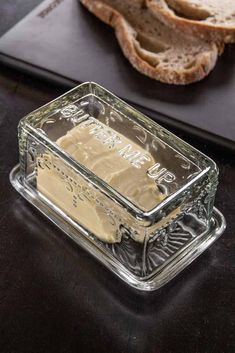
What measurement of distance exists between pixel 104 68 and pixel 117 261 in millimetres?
393

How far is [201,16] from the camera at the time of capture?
1238mm

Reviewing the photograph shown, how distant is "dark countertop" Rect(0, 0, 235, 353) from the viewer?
2.65 ft

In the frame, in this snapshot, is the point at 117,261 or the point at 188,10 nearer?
the point at 117,261

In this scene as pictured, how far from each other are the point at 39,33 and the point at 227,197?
1.51 feet

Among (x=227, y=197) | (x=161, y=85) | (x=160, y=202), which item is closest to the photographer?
(x=160, y=202)

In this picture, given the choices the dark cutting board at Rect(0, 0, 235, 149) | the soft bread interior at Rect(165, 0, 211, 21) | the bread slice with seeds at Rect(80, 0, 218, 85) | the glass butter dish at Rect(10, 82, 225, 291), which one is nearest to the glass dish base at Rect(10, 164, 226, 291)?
the glass butter dish at Rect(10, 82, 225, 291)

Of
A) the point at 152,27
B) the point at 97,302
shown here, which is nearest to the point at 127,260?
the point at 97,302

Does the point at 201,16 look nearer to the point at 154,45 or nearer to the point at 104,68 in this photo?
the point at 154,45

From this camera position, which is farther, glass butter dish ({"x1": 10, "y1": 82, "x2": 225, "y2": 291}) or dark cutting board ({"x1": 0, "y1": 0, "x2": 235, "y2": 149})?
dark cutting board ({"x1": 0, "y1": 0, "x2": 235, "y2": 149})

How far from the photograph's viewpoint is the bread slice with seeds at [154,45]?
113 cm

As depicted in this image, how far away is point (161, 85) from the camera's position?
113 centimetres

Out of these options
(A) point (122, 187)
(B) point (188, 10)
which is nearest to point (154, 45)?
(B) point (188, 10)

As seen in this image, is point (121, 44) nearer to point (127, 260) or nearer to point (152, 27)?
point (152, 27)

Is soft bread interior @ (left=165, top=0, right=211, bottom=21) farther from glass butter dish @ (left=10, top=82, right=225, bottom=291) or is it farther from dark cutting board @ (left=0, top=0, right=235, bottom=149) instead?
glass butter dish @ (left=10, top=82, right=225, bottom=291)
